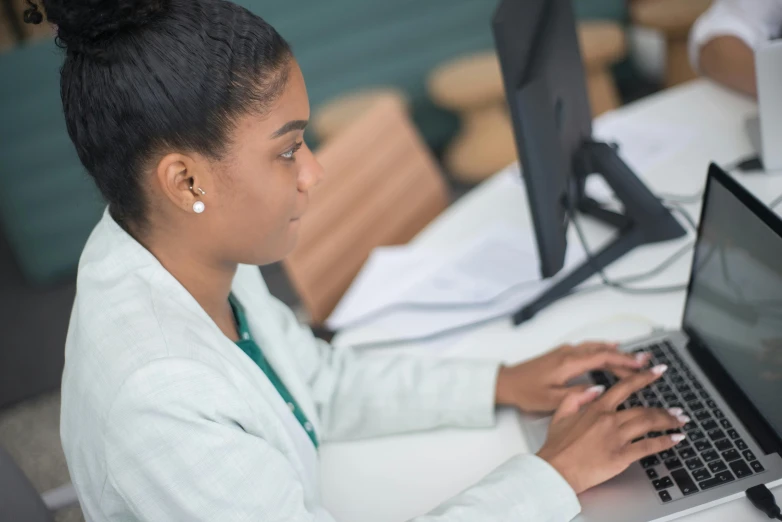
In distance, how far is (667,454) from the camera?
2.68 feet

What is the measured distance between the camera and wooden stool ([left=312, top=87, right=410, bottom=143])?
3046mm

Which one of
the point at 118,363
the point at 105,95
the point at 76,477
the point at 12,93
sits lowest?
the point at 12,93

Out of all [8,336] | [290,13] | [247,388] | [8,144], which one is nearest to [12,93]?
[8,144]

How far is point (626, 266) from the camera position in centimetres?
121

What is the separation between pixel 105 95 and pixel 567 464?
24.7 inches

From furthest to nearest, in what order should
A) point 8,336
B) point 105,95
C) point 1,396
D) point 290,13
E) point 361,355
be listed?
point 290,13
point 8,336
point 1,396
point 361,355
point 105,95

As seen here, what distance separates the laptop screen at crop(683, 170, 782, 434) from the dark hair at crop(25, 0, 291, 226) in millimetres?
535

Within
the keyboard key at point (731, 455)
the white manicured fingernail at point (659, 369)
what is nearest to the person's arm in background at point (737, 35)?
the white manicured fingernail at point (659, 369)

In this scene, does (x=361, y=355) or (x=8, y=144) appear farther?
(x=8, y=144)

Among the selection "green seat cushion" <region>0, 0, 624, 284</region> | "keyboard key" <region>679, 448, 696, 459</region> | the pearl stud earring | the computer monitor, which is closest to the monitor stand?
the computer monitor

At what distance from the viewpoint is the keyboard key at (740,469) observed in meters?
0.76

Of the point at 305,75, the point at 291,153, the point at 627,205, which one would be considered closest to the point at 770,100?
the point at 627,205

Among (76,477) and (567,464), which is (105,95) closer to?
(76,477)

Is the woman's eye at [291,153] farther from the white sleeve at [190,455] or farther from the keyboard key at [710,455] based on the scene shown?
the keyboard key at [710,455]
